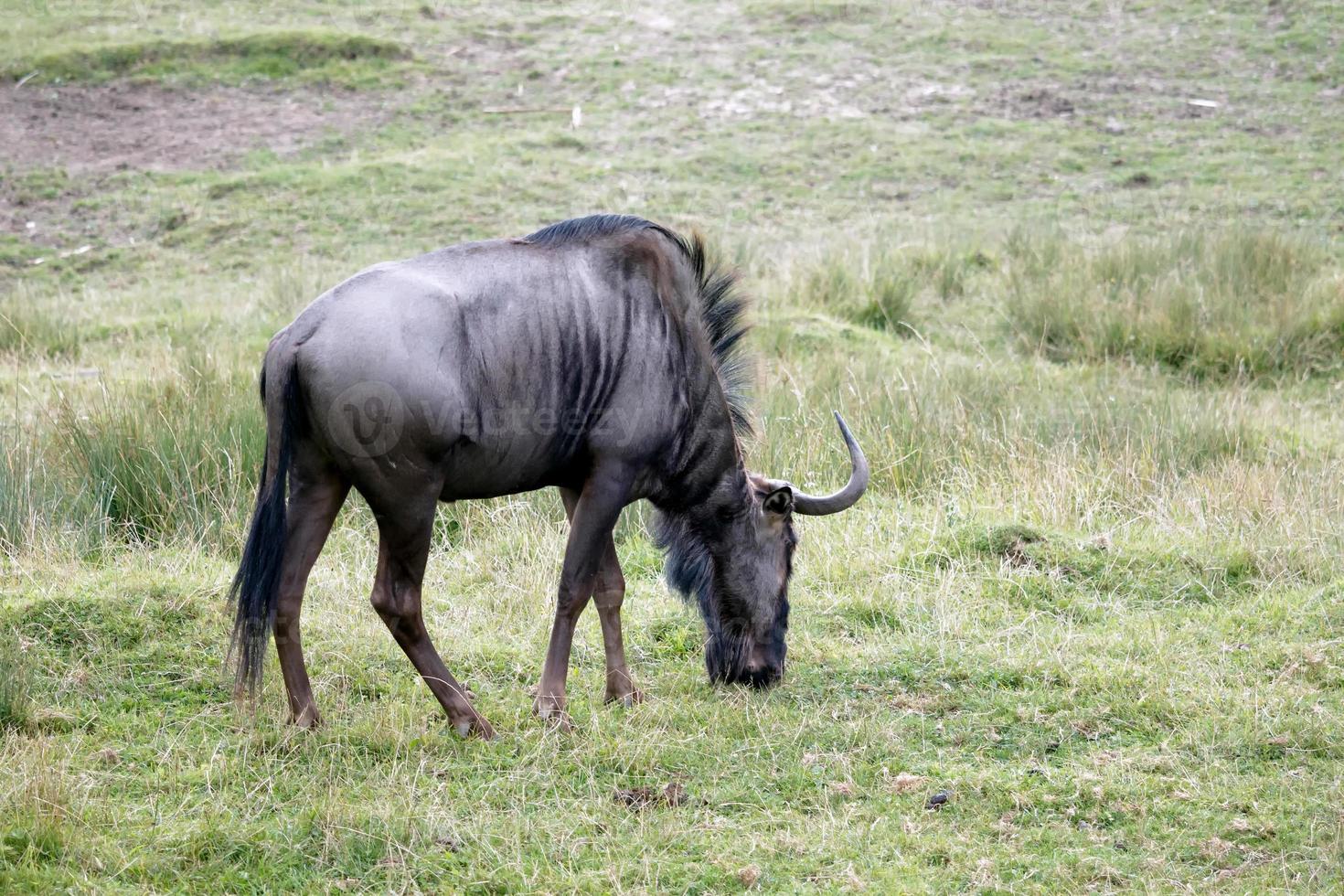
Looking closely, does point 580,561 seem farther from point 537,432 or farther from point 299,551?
point 299,551

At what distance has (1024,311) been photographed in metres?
12.3

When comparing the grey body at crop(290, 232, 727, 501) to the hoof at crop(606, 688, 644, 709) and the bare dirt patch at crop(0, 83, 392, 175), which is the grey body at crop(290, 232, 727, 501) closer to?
the hoof at crop(606, 688, 644, 709)

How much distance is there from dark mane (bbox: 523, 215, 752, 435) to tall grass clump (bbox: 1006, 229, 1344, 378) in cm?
640

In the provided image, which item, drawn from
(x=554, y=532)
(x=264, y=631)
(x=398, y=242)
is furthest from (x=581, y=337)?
(x=398, y=242)

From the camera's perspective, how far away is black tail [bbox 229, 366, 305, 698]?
4988mm

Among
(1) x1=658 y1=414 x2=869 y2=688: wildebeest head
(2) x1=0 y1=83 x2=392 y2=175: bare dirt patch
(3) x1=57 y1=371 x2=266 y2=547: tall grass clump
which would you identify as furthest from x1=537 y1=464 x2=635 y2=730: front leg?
(2) x1=0 y1=83 x2=392 y2=175: bare dirt patch

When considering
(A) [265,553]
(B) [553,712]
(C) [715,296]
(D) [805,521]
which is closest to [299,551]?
(A) [265,553]

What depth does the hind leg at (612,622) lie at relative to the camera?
18.9 ft

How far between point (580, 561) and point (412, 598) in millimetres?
686

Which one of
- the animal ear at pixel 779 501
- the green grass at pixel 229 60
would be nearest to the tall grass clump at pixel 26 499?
the animal ear at pixel 779 501

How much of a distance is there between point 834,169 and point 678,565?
11944 millimetres

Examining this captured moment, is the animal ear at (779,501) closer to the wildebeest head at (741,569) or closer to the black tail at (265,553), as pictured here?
the wildebeest head at (741,569)

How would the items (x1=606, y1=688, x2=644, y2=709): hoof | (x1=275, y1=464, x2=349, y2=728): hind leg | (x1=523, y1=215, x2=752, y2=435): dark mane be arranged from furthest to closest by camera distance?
(x1=606, y1=688, x2=644, y2=709): hoof
(x1=523, y1=215, x2=752, y2=435): dark mane
(x1=275, y1=464, x2=349, y2=728): hind leg

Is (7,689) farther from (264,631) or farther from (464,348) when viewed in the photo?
(464,348)
